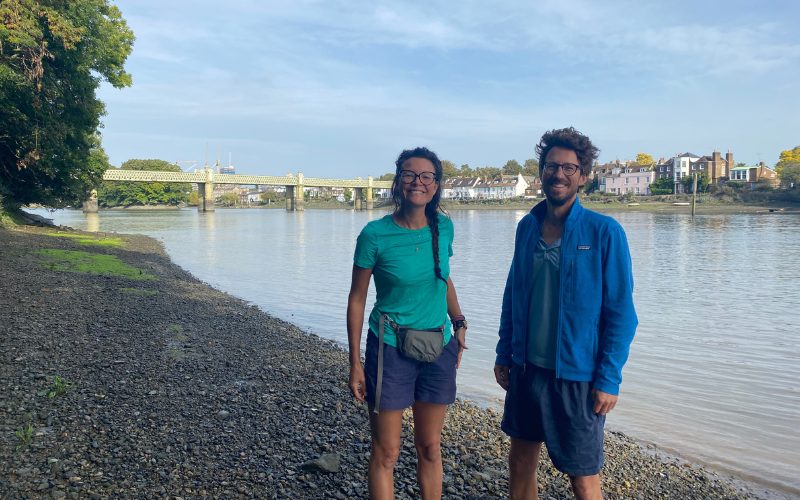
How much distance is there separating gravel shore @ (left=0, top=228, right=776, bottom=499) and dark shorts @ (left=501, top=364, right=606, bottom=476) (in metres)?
1.55

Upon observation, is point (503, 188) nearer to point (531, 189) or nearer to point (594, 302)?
point (531, 189)

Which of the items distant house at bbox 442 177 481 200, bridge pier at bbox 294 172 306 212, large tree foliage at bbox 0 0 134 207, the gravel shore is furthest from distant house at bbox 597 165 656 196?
the gravel shore

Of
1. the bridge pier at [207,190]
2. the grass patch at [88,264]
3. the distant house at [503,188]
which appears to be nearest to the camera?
the grass patch at [88,264]

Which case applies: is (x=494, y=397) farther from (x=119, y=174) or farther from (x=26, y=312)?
(x=119, y=174)

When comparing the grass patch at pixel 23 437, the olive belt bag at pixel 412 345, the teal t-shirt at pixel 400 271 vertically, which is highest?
the teal t-shirt at pixel 400 271

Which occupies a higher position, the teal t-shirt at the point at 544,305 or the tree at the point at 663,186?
the tree at the point at 663,186

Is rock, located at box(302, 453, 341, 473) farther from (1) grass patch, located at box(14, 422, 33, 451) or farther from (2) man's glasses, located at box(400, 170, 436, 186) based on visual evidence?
(2) man's glasses, located at box(400, 170, 436, 186)

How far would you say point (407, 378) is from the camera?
3.50 metres

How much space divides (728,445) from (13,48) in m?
21.9

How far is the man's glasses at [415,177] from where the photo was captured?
3.60 m

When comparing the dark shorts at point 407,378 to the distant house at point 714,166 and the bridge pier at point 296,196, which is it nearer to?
the distant house at point 714,166

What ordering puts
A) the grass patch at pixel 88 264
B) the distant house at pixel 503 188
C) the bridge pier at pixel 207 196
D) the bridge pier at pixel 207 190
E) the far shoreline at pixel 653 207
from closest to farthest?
the grass patch at pixel 88 264
the far shoreline at pixel 653 207
the bridge pier at pixel 207 190
the bridge pier at pixel 207 196
the distant house at pixel 503 188

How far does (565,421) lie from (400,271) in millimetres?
1154

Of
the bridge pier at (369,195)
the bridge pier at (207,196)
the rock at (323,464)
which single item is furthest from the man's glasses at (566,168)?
the bridge pier at (369,195)
